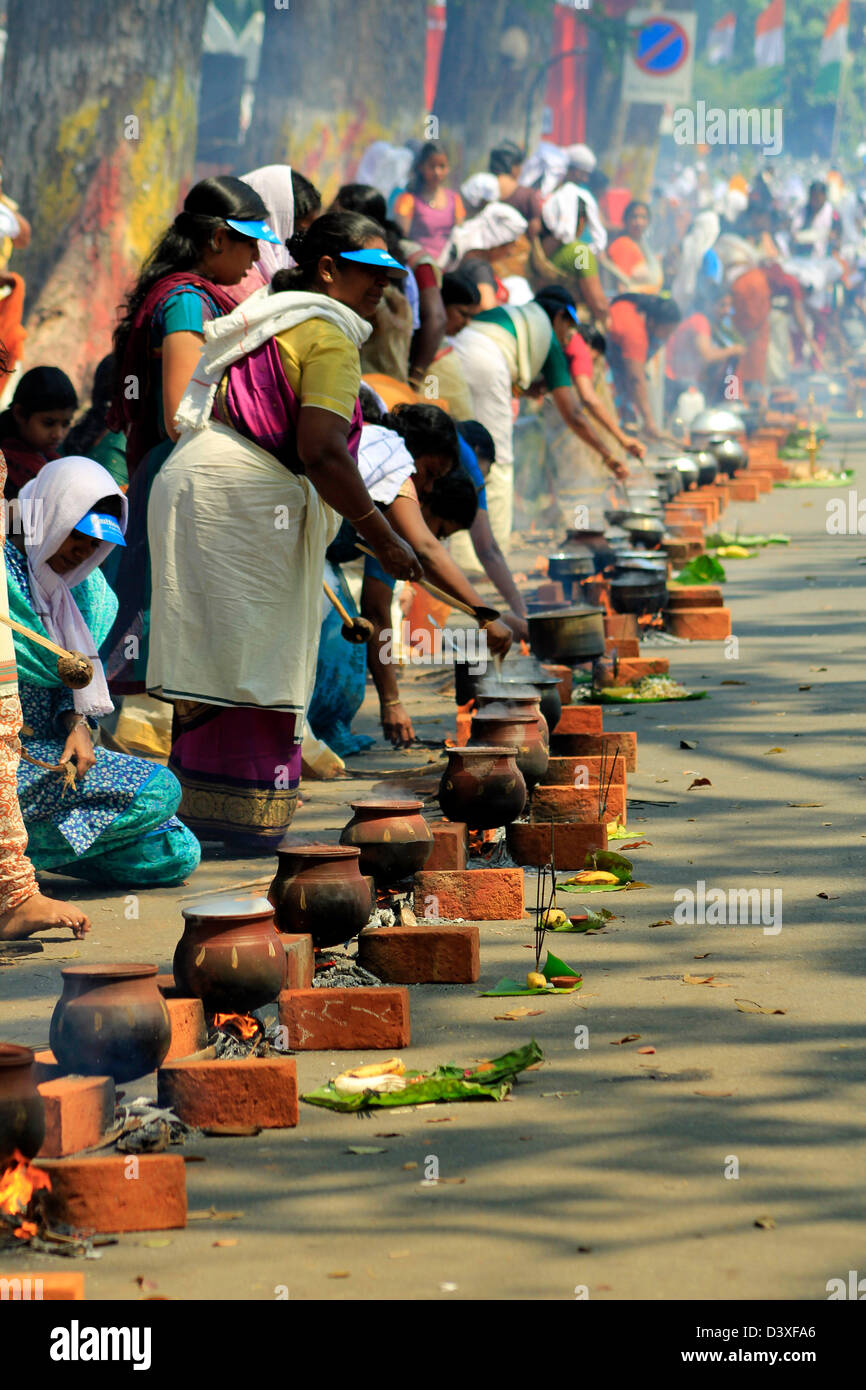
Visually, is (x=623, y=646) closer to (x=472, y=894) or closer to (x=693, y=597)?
(x=693, y=597)

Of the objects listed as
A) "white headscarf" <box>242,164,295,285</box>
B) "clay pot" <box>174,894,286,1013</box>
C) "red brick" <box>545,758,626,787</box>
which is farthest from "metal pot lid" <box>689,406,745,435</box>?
"clay pot" <box>174,894,286,1013</box>

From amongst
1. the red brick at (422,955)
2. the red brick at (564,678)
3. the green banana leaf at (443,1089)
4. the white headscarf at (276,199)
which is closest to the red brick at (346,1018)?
the green banana leaf at (443,1089)

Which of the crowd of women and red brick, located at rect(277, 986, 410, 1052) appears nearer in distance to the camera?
red brick, located at rect(277, 986, 410, 1052)

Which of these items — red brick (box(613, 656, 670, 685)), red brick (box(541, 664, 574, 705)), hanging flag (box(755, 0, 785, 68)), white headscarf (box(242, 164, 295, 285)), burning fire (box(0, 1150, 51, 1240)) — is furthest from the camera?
hanging flag (box(755, 0, 785, 68))

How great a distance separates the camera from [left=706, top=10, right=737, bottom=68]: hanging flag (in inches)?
2129

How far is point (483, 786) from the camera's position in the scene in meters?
5.36

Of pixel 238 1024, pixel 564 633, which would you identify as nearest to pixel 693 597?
pixel 564 633

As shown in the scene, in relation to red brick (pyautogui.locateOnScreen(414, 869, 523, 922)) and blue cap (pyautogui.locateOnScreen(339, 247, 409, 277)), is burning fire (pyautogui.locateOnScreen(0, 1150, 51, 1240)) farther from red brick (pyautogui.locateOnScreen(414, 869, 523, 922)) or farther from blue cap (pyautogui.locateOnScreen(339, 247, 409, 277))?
blue cap (pyautogui.locateOnScreen(339, 247, 409, 277))

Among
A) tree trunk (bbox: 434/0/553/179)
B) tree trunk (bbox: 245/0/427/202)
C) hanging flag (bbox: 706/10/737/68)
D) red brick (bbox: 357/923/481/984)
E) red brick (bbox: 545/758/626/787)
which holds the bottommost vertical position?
red brick (bbox: 357/923/481/984)

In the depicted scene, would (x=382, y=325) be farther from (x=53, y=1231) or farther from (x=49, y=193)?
(x=49, y=193)

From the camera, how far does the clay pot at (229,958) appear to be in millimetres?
3889

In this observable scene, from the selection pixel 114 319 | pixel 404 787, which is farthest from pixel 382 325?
pixel 114 319

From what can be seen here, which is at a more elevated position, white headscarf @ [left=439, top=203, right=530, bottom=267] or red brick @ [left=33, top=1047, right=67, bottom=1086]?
white headscarf @ [left=439, top=203, right=530, bottom=267]

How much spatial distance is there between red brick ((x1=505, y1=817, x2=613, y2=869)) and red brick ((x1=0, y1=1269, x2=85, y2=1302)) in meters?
2.85
